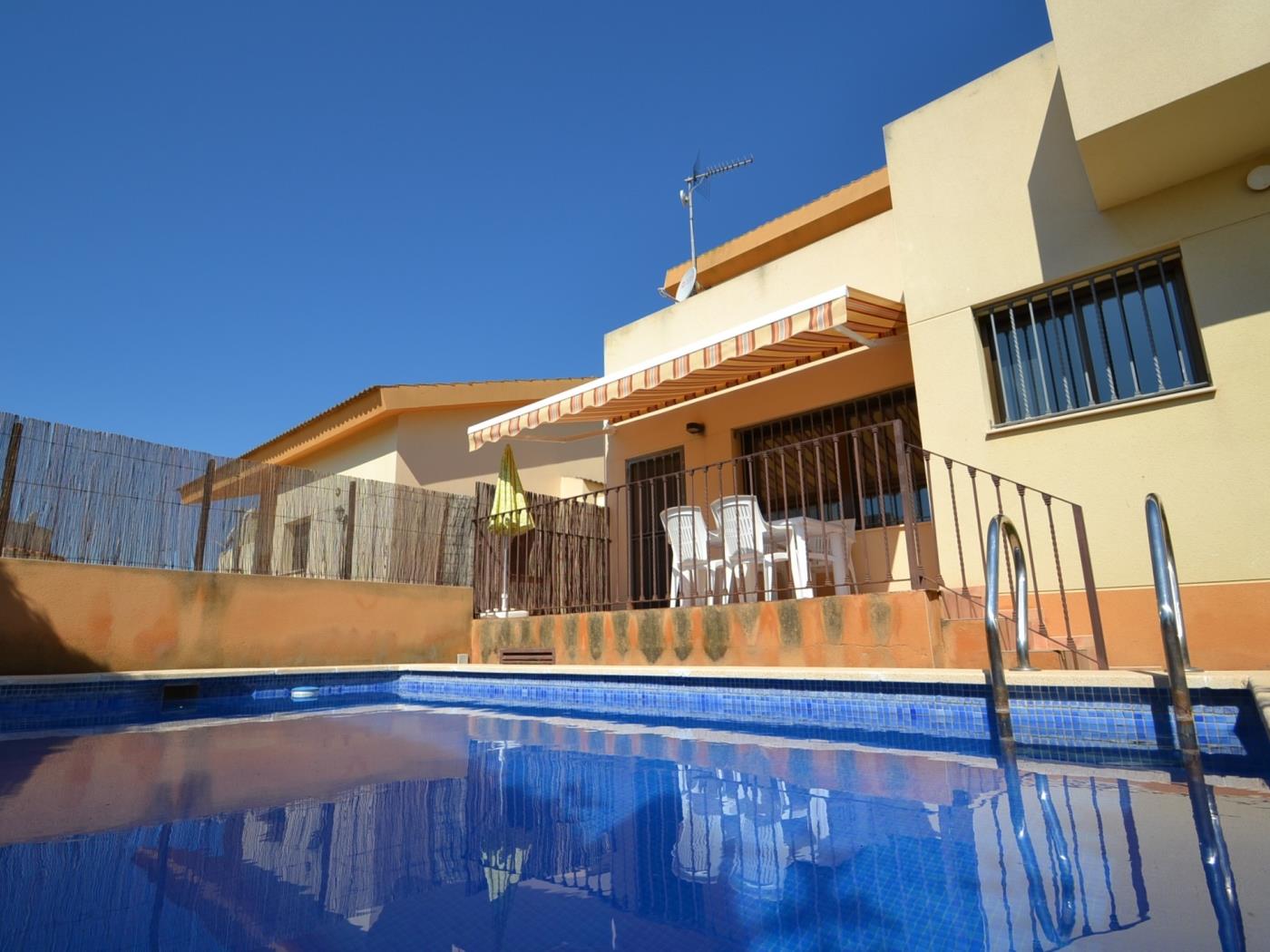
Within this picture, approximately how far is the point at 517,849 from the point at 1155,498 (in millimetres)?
3988

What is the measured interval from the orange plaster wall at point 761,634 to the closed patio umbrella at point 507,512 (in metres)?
1.88

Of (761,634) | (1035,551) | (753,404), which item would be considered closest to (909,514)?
(1035,551)

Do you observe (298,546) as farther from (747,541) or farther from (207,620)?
(747,541)

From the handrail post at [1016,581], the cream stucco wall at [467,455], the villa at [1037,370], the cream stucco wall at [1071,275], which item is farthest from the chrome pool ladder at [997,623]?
the cream stucco wall at [467,455]

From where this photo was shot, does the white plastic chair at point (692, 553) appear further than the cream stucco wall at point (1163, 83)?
Yes

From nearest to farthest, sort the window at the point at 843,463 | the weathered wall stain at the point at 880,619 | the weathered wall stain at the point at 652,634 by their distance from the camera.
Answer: the weathered wall stain at the point at 880,619
the weathered wall stain at the point at 652,634
the window at the point at 843,463

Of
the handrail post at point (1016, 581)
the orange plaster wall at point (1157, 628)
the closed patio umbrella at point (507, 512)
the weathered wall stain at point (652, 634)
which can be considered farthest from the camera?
the closed patio umbrella at point (507, 512)

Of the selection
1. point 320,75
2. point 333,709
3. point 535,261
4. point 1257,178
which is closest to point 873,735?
point 1257,178

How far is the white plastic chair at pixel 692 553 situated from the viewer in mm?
8562

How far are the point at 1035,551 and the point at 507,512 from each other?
7.72 metres

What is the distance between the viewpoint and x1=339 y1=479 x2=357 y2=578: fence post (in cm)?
1131

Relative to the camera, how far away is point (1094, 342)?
717 centimetres

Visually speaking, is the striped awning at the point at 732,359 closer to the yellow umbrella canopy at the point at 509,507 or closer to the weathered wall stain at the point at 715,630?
the yellow umbrella canopy at the point at 509,507

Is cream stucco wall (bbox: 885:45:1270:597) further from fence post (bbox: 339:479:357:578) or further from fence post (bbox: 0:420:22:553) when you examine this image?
fence post (bbox: 0:420:22:553)
